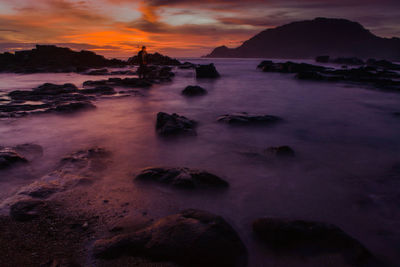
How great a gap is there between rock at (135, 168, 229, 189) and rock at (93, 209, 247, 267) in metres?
1.19

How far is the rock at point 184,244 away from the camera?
2.34 m

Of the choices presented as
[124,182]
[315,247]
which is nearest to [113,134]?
[124,182]

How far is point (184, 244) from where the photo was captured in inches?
95.1

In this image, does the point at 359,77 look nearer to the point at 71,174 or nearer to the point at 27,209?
the point at 71,174

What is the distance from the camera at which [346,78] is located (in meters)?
25.5

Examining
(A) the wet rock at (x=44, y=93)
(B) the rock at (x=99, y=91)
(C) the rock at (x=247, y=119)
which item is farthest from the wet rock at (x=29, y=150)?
(B) the rock at (x=99, y=91)

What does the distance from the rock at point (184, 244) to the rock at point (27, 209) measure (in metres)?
1.17

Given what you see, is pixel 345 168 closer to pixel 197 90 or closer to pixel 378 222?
pixel 378 222

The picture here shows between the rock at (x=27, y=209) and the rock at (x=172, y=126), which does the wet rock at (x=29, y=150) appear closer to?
the rock at (x=27, y=209)

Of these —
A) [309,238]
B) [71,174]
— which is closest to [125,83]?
[71,174]

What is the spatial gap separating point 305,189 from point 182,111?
8.15 meters

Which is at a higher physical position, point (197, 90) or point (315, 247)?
point (197, 90)

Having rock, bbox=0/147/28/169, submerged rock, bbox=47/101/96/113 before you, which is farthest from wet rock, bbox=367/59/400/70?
rock, bbox=0/147/28/169

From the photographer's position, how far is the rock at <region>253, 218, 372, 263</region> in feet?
8.36
